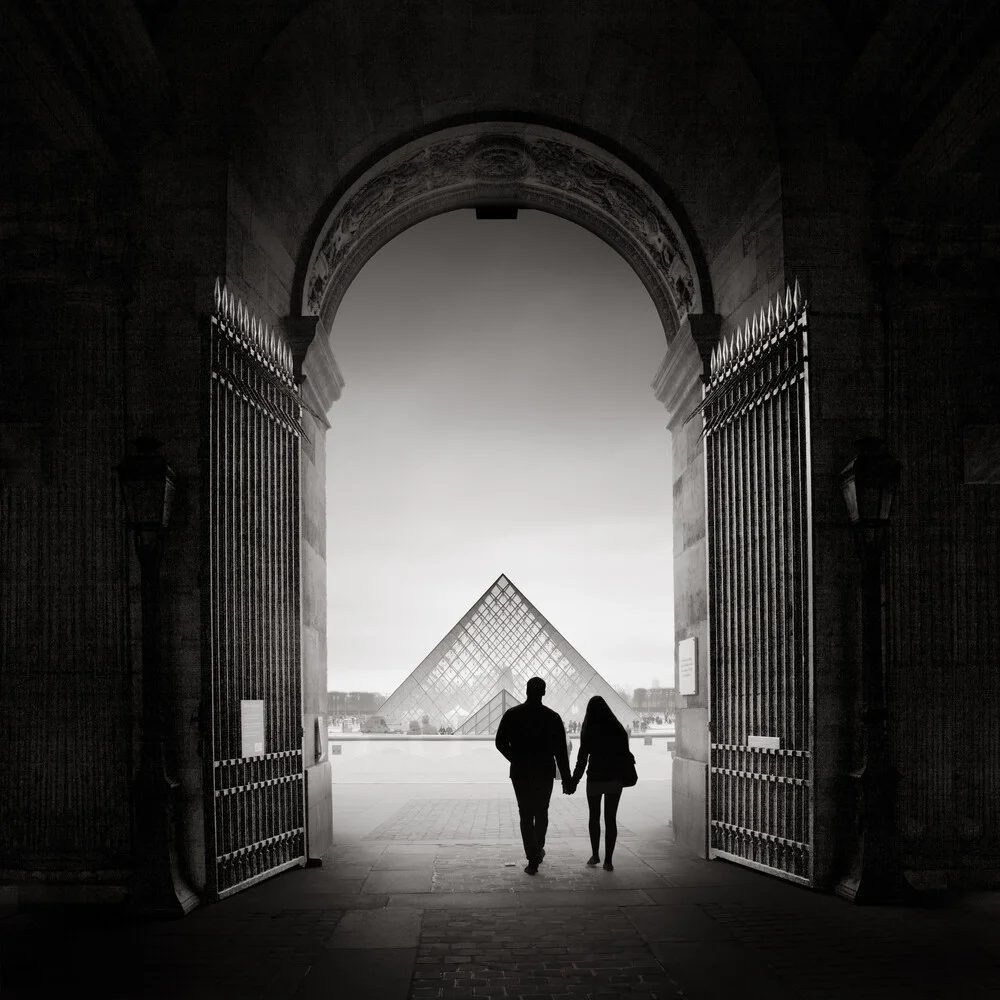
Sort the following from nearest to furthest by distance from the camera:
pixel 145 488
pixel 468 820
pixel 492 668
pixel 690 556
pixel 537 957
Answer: pixel 537 957 < pixel 145 488 < pixel 690 556 < pixel 468 820 < pixel 492 668

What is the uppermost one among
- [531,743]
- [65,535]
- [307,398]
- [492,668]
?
[307,398]

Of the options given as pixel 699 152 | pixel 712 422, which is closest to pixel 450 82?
pixel 699 152

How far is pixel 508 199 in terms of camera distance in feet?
41.2

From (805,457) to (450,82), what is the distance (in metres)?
4.70

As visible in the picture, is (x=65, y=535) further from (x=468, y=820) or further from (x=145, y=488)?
(x=468, y=820)

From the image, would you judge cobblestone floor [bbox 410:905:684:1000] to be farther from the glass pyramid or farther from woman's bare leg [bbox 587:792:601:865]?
the glass pyramid

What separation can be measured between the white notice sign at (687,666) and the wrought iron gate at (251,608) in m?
3.57

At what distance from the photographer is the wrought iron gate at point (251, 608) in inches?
306

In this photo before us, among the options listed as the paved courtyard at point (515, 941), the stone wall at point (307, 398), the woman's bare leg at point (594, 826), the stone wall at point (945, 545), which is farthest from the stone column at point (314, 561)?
the stone wall at point (945, 545)

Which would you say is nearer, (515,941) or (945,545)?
(515,941)

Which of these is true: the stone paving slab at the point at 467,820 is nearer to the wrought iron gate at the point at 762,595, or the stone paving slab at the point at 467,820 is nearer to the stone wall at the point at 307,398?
the stone wall at the point at 307,398

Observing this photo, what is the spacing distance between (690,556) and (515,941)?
208 inches

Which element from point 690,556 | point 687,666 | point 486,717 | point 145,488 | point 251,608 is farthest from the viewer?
point 486,717

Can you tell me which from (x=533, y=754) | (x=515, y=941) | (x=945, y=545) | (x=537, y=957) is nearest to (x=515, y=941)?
(x=515, y=941)
